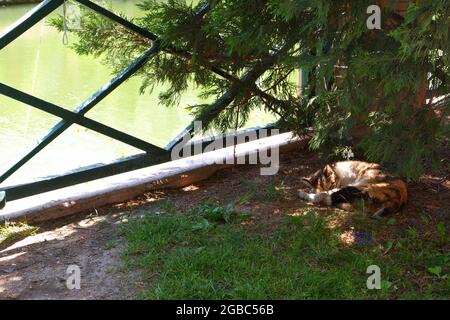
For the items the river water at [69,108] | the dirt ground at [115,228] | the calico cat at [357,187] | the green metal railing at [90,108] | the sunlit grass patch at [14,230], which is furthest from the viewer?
the river water at [69,108]

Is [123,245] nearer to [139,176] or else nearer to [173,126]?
[139,176]

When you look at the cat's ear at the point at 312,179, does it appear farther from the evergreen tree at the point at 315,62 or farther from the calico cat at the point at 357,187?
the evergreen tree at the point at 315,62

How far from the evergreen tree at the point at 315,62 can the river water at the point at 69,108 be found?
0.95m

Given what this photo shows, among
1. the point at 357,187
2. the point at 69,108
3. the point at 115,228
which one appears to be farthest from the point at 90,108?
the point at 69,108

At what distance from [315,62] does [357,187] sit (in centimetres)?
152

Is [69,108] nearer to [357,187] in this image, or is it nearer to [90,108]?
[90,108]

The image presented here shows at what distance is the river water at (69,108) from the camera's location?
6.78 meters

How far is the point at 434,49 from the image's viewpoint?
2.87m

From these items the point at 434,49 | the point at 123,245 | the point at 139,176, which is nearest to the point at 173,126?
the point at 139,176

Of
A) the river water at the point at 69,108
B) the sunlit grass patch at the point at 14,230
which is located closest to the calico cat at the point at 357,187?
the river water at the point at 69,108

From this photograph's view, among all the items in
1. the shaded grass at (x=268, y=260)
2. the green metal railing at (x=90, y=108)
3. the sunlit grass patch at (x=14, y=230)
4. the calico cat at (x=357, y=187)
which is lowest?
the shaded grass at (x=268, y=260)

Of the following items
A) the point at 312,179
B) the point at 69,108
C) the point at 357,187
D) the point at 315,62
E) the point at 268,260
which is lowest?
the point at 268,260

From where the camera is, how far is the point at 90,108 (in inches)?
178
